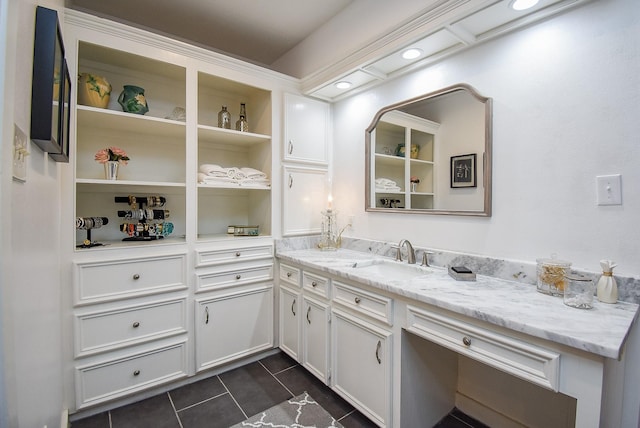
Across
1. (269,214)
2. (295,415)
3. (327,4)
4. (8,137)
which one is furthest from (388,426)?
(327,4)

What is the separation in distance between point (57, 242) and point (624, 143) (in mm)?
2702

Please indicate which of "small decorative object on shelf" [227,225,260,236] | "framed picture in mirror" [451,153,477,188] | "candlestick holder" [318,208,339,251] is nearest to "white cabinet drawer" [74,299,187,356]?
"small decorative object on shelf" [227,225,260,236]

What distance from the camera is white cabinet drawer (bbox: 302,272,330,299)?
6.27 feet

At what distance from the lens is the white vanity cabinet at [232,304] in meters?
2.08

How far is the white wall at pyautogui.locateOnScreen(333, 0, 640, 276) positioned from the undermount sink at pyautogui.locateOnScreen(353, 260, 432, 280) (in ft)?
0.73

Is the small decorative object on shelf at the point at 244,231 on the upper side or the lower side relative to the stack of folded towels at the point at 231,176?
lower

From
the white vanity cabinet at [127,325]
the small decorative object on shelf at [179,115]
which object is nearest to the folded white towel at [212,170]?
the small decorative object on shelf at [179,115]

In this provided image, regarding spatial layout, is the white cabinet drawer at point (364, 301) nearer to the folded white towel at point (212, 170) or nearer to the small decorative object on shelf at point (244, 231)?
the small decorative object on shelf at point (244, 231)

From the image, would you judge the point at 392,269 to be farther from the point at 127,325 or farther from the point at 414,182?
the point at 127,325

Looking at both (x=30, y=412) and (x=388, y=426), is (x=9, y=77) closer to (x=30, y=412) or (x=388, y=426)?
(x=30, y=412)

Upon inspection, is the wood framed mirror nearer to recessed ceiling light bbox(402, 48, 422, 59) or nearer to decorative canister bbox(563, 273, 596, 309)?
recessed ceiling light bbox(402, 48, 422, 59)

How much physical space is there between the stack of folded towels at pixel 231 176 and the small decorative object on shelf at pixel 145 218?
1.31ft

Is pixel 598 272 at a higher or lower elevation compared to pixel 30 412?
higher

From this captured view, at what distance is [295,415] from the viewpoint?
1.73 m
